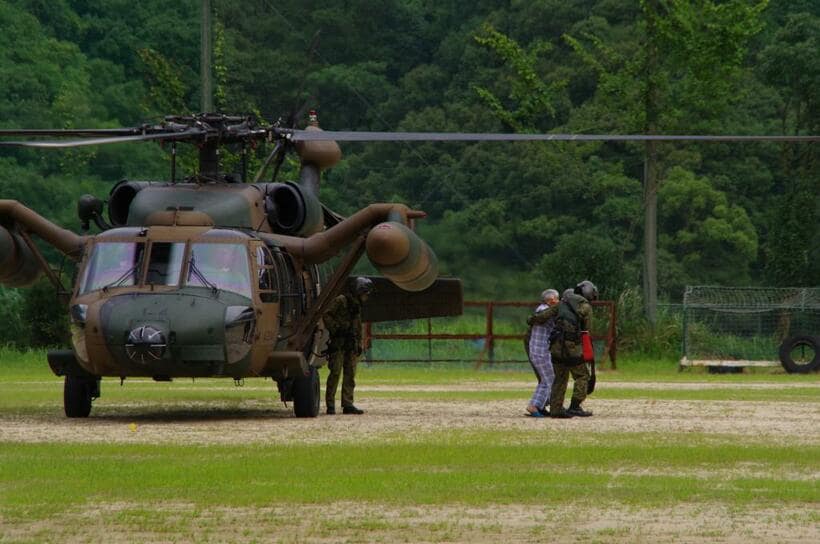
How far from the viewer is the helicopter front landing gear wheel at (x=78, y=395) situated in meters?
24.0

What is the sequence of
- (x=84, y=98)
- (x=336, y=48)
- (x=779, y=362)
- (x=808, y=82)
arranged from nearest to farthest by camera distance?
(x=779, y=362) < (x=808, y=82) < (x=84, y=98) < (x=336, y=48)

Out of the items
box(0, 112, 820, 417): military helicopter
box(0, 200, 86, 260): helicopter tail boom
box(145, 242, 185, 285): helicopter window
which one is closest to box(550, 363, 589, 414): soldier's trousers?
box(0, 112, 820, 417): military helicopter

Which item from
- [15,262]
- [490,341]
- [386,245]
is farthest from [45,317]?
[386,245]

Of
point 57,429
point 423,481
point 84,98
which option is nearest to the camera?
point 423,481

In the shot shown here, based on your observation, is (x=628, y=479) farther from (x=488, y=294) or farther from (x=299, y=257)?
(x=488, y=294)

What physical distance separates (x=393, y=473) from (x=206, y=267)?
23.7 feet

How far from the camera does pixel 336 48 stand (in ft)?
237

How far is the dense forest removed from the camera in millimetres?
53312

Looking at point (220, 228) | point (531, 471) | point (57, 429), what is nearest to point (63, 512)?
point (531, 471)

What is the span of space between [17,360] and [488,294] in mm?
12742

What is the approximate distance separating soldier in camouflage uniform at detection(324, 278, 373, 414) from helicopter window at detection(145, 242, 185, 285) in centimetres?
275

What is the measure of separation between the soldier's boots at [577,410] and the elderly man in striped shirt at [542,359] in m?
0.34

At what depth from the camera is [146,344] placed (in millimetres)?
21828

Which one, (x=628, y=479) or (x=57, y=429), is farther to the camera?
(x=57, y=429)
